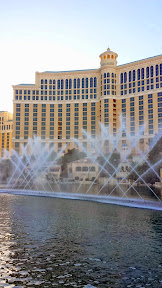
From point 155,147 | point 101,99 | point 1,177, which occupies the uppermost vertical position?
point 101,99

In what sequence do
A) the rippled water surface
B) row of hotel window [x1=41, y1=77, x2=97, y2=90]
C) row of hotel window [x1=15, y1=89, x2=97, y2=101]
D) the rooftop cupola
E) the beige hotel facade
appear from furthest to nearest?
row of hotel window [x1=15, y1=89, x2=97, y2=101] < row of hotel window [x1=41, y1=77, x2=97, y2=90] < the rooftop cupola < the beige hotel facade < the rippled water surface

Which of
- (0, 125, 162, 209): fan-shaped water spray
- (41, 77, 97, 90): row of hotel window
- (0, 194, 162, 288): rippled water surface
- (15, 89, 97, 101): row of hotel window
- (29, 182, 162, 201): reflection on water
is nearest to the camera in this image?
(0, 194, 162, 288): rippled water surface

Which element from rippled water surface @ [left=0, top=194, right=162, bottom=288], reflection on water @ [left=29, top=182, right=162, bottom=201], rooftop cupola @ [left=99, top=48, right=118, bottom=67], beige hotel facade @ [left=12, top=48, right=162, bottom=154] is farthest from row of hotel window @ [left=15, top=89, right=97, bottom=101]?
rippled water surface @ [left=0, top=194, right=162, bottom=288]

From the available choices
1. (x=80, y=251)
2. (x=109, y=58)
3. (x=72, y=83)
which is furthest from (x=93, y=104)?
(x=80, y=251)

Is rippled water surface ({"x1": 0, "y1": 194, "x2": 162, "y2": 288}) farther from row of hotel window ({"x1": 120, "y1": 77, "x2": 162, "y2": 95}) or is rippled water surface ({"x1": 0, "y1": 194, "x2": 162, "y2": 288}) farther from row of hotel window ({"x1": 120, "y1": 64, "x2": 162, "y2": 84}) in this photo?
row of hotel window ({"x1": 120, "y1": 64, "x2": 162, "y2": 84})

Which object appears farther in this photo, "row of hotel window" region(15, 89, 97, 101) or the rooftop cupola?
"row of hotel window" region(15, 89, 97, 101)

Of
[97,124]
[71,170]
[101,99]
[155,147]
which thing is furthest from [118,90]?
[155,147]

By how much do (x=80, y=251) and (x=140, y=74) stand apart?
5008 inches

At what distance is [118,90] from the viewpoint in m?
140

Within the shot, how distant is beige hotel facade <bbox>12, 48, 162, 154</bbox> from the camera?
13062 cm

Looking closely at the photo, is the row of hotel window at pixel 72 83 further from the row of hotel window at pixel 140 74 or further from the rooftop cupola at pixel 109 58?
the row of hotel window at pixel 140 74

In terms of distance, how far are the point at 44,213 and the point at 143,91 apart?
4454 inches

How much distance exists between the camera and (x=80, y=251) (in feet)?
53.1

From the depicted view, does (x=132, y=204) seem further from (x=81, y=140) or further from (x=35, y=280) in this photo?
(x=81, y=140)
